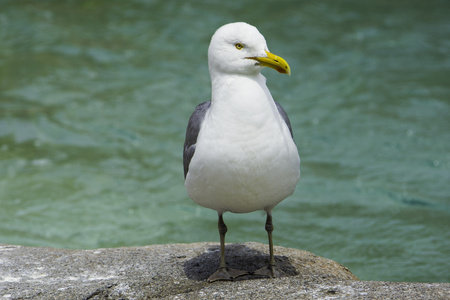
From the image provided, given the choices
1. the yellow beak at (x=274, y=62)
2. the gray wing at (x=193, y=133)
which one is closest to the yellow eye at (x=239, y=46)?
the yellow beak at (x=274, y=62)

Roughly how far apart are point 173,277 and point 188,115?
7.49 m

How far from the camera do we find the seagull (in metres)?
4.40

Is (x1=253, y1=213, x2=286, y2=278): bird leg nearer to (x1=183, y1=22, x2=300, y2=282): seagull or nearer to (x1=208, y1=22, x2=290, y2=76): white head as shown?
(x1=183, y1=22, x2=300, y2=282): seagull

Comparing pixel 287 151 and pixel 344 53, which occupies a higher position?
pixel 344 53

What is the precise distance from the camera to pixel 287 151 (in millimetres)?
4500

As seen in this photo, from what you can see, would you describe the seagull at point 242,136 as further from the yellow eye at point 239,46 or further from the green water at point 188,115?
the green water at point 188,115

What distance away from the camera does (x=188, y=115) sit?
40.3 ft

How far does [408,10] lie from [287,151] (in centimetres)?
1284

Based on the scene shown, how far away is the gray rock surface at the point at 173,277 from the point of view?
14.3 feet

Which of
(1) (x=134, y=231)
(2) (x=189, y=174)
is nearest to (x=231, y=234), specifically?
(1) (x=134, y=231)

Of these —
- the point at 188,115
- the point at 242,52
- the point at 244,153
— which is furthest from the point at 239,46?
the point at 188,115

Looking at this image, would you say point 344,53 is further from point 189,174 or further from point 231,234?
point 189,174

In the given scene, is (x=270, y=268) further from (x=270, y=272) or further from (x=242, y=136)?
(x=242, y=136)

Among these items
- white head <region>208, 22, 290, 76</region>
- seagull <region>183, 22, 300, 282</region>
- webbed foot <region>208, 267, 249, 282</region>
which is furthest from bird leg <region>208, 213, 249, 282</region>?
white head <region>208, 22, 290, 76</region>
